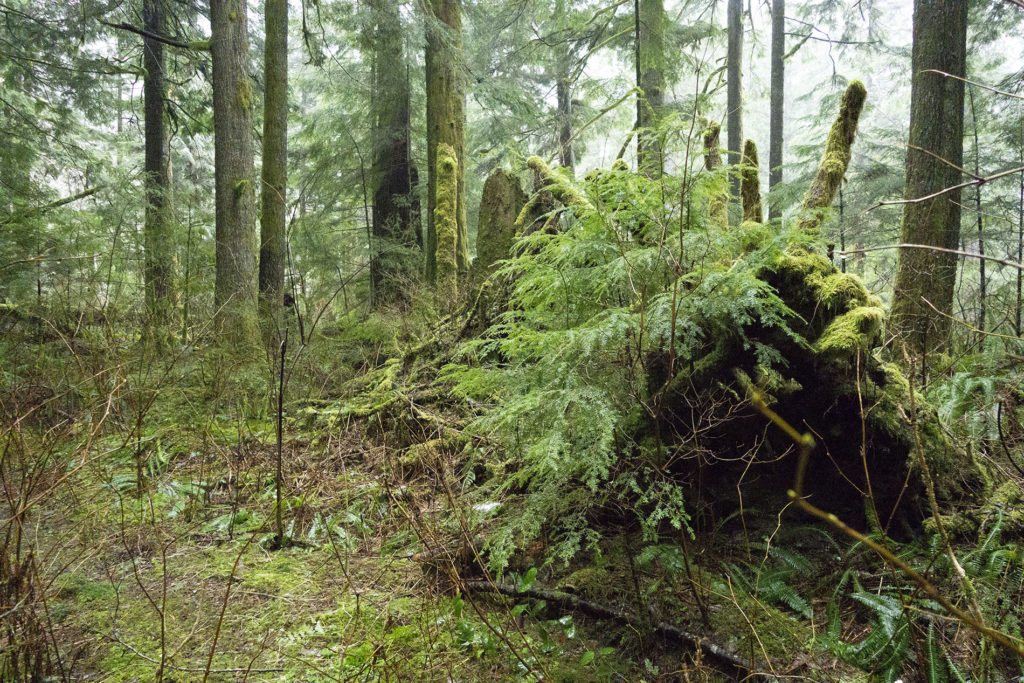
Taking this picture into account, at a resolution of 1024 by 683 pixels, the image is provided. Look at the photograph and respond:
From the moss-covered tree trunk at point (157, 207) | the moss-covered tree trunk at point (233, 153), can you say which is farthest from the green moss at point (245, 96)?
the moss-covered tree trunk at point (157, 207)

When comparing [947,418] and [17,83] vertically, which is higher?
[17,83]

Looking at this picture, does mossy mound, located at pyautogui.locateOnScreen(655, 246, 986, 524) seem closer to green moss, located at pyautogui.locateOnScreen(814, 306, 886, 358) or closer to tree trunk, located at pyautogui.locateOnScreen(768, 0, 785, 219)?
green moss, located at pyautogui.locateOnScreen(814, 306, 886, 358)

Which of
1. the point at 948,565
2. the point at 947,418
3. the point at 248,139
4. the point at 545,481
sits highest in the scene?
the point at 248,139

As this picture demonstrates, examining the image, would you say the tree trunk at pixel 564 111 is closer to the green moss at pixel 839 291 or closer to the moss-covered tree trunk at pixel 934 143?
the moss-covered tree trunk at pixel 934 143

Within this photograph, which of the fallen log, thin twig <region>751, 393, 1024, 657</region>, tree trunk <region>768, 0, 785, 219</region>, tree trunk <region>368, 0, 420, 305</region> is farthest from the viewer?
tree trunk <region>768, 0, 785, 219</region>

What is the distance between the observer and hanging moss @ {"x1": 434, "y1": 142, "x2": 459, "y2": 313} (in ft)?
23.6

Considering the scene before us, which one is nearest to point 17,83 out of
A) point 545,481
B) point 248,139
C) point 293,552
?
A: point 248,139

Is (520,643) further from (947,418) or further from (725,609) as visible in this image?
(947,418)

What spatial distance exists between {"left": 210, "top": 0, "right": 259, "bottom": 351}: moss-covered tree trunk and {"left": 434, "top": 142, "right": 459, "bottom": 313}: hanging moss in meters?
2.63

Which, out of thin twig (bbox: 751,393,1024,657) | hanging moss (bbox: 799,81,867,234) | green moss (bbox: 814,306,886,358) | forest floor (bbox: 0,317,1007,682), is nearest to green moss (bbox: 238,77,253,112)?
forest floor (bbox: 0,317,1007,682)

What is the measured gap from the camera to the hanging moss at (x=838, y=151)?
4008 millimetres

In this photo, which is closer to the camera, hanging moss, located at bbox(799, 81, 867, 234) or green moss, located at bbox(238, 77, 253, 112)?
hanging moss, located at bbox(799, 81, 867, 234)

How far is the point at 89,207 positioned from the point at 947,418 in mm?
11771

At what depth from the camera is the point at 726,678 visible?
2135 millimetres
